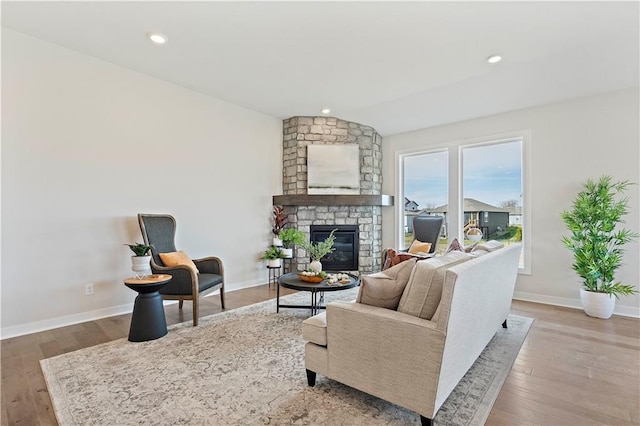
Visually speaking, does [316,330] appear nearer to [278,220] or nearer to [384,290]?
[384,290]

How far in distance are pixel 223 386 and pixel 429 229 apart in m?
4.02

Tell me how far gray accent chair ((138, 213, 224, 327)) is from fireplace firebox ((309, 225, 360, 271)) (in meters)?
2.16

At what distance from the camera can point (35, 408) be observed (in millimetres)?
1900

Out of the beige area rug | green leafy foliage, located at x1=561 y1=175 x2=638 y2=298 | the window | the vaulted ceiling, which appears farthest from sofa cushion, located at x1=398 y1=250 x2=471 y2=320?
the window

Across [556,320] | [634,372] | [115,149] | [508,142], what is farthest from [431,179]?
[115,149]

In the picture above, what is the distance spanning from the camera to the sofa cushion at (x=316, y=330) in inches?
79.7

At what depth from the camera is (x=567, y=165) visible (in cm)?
417

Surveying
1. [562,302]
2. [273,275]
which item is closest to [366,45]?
[273,275]

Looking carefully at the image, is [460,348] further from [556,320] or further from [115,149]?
[115,149]

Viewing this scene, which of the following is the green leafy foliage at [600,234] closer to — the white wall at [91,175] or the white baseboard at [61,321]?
the white wall at [91,175]

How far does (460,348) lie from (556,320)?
8.47 feet

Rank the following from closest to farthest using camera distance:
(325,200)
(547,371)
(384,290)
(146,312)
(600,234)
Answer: (384,290) → (547,371) → (146,312) → (600,234) → (325,200)

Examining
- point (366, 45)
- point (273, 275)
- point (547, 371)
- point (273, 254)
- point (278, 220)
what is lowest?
point (547, 371)

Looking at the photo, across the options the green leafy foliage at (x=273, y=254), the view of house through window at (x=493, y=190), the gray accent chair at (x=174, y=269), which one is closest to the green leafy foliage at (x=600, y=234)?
the view of house through window at (x=493, y=190)
